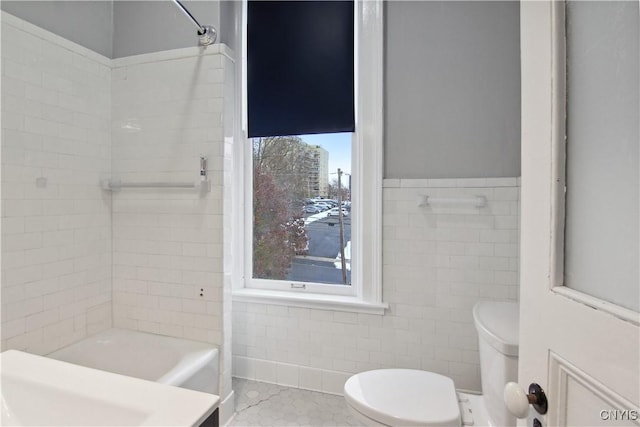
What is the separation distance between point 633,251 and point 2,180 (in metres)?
2.14

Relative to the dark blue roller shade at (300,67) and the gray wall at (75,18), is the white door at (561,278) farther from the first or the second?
the gray wall at (75,18)

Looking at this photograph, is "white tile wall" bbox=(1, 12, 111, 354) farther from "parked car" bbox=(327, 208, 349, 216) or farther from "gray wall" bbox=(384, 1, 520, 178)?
"gray wall" bbox=(384, 1, 520, 178)

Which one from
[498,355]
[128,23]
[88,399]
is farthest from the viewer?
[128,23]

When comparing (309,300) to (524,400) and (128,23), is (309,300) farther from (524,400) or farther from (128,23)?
(128,23)

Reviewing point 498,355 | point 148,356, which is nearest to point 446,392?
point 498,355

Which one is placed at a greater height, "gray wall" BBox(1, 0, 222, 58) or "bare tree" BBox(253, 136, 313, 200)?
"gray wall" BBox(1, 0, 222, 58)

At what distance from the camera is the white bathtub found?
1603 mm

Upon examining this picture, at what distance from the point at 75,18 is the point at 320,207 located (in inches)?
69.1

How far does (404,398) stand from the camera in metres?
1.29

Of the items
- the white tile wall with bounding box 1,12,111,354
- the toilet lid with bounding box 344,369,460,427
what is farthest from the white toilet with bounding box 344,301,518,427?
the white tile wall with bounding box 1,12,111,354

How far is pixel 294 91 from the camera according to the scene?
6.63 ft

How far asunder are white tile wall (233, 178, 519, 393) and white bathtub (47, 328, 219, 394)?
0.54 meters

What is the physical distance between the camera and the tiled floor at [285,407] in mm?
1715

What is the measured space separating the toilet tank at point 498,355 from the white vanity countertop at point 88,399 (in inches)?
39.7
